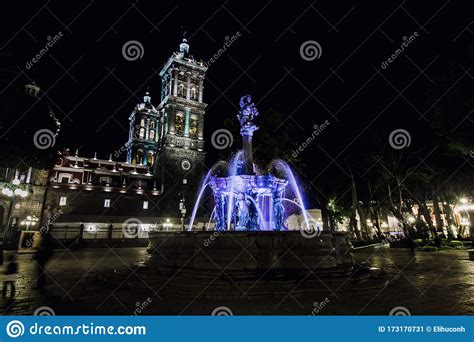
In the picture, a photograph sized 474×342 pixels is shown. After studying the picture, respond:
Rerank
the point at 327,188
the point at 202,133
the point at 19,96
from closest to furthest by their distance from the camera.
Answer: the point at 19,96 → the point at 327,188 → the point at 202,133

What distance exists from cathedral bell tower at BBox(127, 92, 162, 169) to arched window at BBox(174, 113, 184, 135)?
7038mm

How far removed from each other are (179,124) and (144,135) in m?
11.1

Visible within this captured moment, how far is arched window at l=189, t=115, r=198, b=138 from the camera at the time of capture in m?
53.0

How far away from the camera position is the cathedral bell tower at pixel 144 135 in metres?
58.4

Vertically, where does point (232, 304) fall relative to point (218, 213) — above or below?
below

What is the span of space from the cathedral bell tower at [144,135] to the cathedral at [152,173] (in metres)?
0.19

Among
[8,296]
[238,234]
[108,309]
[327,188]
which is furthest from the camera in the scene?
[327,188]

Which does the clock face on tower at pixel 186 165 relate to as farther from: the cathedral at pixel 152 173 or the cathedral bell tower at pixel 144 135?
the cathedral bell tower at pixel 144 135

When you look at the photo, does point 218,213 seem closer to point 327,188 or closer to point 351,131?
point 351,131

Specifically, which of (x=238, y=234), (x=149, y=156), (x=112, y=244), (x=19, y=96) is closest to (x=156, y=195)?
(x=149, y=156)

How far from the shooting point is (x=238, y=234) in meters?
7.52

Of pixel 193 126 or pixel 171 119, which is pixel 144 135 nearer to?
pixel 171 119

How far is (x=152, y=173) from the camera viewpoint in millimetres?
54500

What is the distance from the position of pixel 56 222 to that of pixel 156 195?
14.4m
